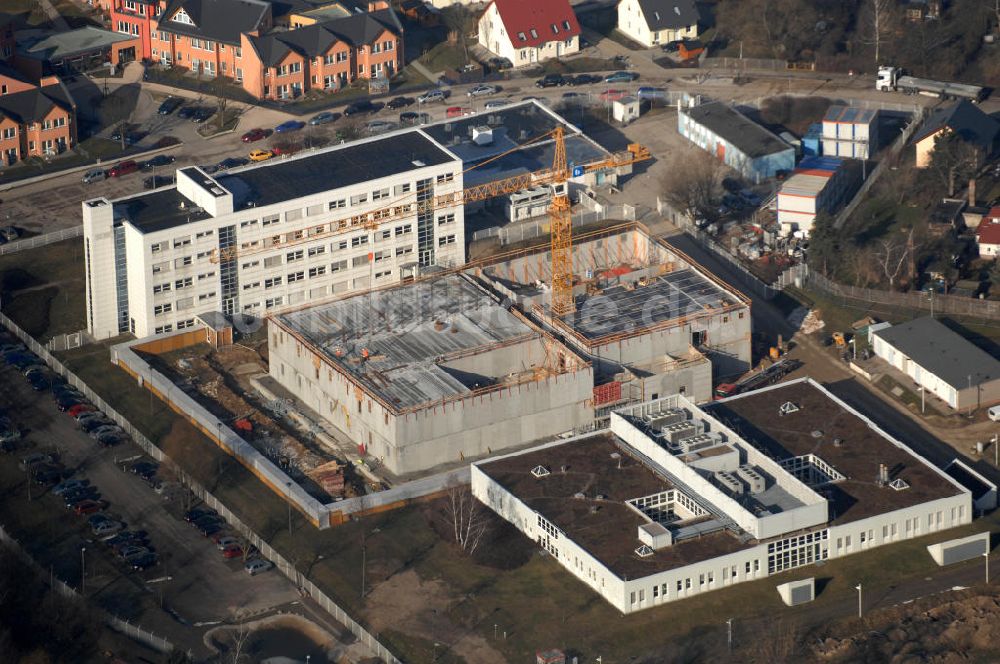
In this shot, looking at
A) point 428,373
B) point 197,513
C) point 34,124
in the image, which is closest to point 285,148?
point 34,124

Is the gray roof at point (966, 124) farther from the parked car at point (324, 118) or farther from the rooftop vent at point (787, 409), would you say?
the parked car at point (324, 118)

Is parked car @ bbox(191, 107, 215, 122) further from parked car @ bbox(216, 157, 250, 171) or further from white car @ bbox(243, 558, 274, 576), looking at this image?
white car @ bbox(243, 558, 274, 576)

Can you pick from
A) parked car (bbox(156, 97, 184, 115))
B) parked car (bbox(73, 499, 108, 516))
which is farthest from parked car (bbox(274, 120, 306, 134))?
parked car (bbox(73, 499, 108, 516))

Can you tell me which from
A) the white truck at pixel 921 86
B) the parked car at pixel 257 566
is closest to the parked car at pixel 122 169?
the parked car at pixel 257 566

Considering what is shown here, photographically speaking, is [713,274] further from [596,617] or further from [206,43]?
[206,43]

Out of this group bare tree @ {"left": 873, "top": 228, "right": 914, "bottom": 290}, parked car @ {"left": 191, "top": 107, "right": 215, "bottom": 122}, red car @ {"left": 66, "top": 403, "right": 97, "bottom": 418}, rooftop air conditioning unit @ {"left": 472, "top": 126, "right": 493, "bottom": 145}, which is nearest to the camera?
red car @ {"left": 66, "top": 403, "right": 97, "bottom": 418}

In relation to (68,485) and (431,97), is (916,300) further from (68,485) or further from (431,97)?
(68,485)
